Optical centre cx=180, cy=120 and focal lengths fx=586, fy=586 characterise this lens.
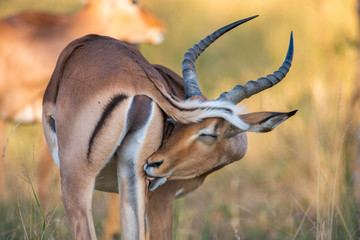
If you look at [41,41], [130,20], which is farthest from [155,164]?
[130,20]

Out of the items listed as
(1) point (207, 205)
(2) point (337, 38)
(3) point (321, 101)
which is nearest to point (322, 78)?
(2) point (337, 38)

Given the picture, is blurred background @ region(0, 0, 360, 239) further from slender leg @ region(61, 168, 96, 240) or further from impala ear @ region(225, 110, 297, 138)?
slender leg @ region(61, 168, 96, 240)

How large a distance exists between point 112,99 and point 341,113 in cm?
456

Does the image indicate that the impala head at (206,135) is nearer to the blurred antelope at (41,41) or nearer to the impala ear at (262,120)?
the impala ear at (262,120)

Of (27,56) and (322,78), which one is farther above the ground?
(27,56)

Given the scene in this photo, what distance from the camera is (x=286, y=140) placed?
648cm

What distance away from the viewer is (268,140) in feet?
24.6

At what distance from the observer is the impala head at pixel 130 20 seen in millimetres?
7020

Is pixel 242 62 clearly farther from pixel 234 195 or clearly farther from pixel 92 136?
pixel 92 136

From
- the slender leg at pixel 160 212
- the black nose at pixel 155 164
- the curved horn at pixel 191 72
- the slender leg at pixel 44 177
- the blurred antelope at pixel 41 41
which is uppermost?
the blurred antelope at pixel 41 41

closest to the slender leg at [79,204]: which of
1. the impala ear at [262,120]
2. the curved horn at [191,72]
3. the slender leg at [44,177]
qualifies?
the curved horn at [191,72]

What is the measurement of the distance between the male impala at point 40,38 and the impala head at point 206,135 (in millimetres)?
3167

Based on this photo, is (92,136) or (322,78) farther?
(322,78)

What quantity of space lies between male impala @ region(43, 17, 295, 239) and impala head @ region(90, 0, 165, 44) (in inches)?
142
